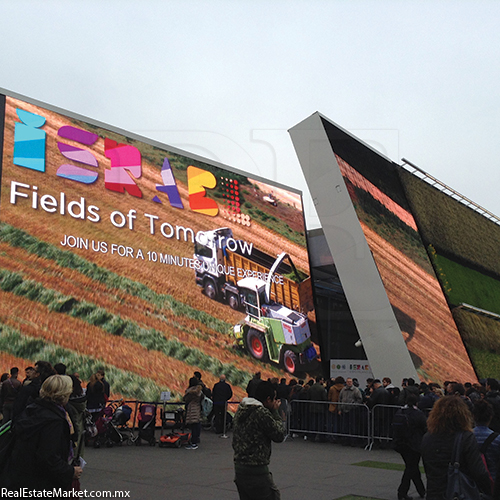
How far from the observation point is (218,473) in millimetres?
7270

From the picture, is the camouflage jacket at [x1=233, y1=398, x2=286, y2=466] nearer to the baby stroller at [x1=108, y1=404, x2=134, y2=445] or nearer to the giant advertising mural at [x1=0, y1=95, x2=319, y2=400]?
the baby stroller at [x1=108, y1=404, x2=134, y2=445]

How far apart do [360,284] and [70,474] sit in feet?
44.3

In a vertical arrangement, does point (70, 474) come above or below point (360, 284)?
below

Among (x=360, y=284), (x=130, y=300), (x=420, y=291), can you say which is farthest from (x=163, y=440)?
(x=420, y=291)

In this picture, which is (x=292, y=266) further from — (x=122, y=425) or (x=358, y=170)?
(x=122, y=425)

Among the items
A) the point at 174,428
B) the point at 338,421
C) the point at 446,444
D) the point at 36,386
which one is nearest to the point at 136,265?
the point at 174,428

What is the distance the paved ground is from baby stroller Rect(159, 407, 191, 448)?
21 centimetres

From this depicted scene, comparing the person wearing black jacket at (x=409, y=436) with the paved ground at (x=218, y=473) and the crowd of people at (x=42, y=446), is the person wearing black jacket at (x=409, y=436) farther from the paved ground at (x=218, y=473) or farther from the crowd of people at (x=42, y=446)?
the crowd of people at (x=42, y=446)

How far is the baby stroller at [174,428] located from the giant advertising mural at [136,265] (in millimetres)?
3245

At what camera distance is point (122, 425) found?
1038cm

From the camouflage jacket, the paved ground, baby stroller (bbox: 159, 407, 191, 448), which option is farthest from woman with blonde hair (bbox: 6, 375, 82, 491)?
baby stroller (bbox: 159, 407, 191, 448)

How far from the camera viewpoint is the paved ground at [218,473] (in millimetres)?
6137

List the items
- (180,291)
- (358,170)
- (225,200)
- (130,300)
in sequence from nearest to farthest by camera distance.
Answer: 1. (130,300)
2. (180,291)
3. (358,170)
4. (225,200)

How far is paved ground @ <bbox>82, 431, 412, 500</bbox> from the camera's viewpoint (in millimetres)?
6137
